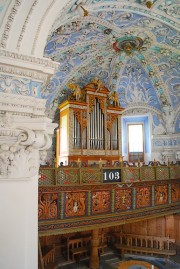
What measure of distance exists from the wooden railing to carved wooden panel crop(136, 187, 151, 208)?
1.04 ft

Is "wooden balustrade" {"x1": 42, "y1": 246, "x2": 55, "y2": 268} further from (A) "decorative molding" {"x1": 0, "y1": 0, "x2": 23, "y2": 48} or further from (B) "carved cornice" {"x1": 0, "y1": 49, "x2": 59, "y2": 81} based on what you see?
(A) "decorative molding" {"x1": 0, "y1": 0, "x2": 23, "y2": 48}

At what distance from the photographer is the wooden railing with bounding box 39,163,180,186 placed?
582cm

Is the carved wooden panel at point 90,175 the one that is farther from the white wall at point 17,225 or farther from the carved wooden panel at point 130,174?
the white wall at point 17,225

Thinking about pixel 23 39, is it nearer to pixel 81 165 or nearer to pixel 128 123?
pixel 81 165

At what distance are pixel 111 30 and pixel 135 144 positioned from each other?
5582 mm

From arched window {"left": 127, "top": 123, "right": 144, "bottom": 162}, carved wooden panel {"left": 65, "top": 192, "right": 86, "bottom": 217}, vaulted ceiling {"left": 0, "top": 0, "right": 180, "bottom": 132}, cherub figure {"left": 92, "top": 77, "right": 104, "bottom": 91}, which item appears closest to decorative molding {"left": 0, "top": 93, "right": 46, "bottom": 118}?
vaulted ceiling {"left": 0, "top": 0, "right": 180, "bottom": 132}

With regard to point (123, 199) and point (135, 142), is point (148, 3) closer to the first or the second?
point (123, 199)

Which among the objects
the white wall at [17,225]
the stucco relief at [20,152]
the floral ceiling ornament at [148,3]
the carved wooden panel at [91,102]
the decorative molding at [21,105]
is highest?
the floral ceiling ornament at [148,3]

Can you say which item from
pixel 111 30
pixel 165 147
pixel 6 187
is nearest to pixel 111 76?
pixel 111 30

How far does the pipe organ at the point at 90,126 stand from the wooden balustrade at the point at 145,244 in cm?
322

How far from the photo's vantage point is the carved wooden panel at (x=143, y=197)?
732cm

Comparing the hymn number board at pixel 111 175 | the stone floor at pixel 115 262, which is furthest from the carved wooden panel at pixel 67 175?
the stone floor at pixel 115 262

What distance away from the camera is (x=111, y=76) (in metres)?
10.6

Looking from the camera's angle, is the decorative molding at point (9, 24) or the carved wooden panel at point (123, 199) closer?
the decorative molding at point (9, 24)
